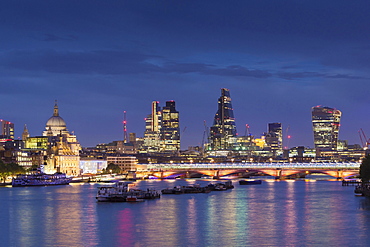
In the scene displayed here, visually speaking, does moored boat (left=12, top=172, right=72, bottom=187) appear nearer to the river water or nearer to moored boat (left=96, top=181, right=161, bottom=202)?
the river water

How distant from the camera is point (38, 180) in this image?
15638cm

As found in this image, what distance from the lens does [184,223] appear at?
74250 millimetres

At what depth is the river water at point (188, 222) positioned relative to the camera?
6256 centimetres

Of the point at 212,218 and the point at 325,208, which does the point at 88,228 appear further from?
the point at 325,208

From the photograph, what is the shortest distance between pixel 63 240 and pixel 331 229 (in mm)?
21757

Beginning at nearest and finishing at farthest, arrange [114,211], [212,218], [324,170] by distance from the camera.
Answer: [212,218] → [114,211] → [324,170]

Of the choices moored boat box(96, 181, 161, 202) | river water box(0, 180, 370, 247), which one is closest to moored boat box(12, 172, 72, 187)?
river water box(0, 180, 370, 247)

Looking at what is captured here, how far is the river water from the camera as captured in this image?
62.6 m

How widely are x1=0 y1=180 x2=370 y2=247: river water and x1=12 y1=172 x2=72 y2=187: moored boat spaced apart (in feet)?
145

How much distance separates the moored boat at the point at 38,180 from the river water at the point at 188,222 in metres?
44.0

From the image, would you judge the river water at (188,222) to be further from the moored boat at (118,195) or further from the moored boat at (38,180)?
the moored boat at (38,180)

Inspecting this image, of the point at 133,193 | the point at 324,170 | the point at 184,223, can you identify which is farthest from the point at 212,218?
the point at 324,170

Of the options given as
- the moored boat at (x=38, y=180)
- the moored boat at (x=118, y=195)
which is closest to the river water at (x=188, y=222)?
the moored boat at (x=118, y=195)

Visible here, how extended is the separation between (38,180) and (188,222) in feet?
281
